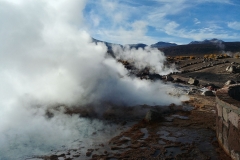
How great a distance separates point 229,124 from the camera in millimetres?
6000

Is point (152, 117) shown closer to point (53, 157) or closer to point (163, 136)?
point (163, 136)

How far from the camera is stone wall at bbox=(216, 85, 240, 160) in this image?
5524 mm

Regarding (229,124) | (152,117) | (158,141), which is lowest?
(158,141)

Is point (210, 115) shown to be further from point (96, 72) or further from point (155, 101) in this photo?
point (96, 72)

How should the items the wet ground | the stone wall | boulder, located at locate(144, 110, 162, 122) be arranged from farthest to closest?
boulder, located at locate(144, 110, 162, 122) < the wet ground < the stone wall

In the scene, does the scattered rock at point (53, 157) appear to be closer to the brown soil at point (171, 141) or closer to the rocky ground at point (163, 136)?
the rocky ground at point (163, 136)

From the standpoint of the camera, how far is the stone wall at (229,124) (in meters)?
5.52

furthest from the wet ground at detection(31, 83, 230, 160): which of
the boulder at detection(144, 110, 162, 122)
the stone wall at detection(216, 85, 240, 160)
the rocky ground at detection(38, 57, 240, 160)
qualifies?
the stone wall at detection(216, 85, 240, 160)

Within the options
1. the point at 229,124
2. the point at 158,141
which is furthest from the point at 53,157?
the point at 229,124

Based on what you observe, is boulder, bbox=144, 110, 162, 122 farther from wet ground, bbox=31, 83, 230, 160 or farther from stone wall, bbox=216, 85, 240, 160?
stone wall, bbox=216, 85, 240, 160

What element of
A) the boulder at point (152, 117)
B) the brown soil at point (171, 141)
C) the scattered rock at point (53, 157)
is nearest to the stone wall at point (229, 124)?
the brown soil at point (171, 141)

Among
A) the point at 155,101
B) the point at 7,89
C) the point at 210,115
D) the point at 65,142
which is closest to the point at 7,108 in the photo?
the point at 7,89

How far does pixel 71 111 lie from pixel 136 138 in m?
3.52

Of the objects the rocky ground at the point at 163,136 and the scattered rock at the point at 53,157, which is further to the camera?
the rocky ground at the point at 163,136
